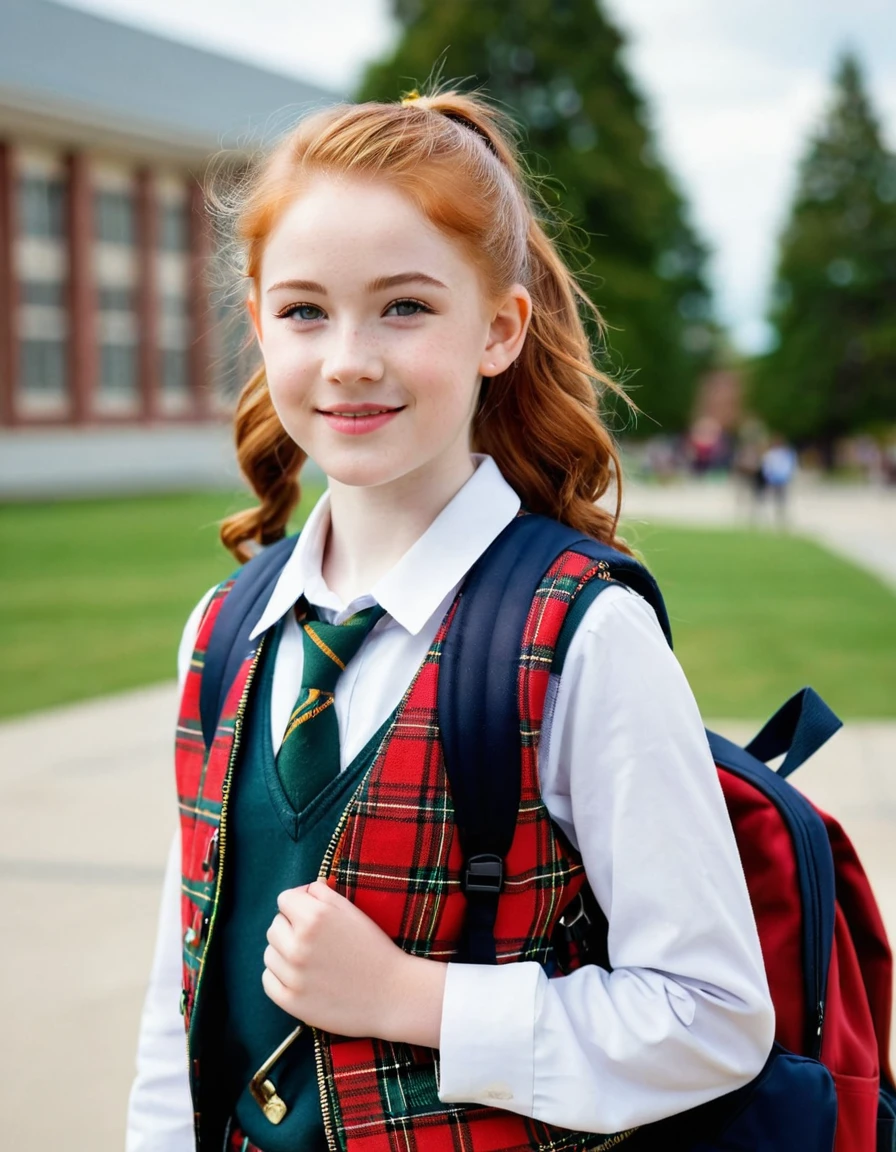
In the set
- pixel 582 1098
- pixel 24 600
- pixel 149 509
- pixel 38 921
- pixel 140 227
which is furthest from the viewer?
pixel 140 227

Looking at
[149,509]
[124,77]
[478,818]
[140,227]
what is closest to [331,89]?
[124,77]

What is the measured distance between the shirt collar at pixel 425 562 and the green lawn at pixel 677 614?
511 centimetres

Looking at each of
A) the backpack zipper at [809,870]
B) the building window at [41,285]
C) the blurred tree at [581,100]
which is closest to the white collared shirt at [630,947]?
the backpack zipper at [809,870]

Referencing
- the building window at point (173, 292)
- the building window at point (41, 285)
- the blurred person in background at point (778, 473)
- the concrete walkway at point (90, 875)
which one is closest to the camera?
the concrete walkway at point (90, 875)

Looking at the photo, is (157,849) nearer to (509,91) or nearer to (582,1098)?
(582,1098)

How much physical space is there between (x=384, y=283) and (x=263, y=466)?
60 centimetres

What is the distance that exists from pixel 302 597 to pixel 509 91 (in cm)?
3689

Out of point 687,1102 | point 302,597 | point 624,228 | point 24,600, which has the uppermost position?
point 624,228

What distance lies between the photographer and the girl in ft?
4.30

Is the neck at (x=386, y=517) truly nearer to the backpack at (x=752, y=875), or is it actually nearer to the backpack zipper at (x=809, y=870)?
the backpack at (x=752, y=875)

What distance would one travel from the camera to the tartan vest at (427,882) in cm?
133

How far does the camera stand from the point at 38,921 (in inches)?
160

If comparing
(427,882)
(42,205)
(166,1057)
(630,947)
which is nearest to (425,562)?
(427,882)

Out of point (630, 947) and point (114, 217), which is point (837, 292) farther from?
point (630, 947)
